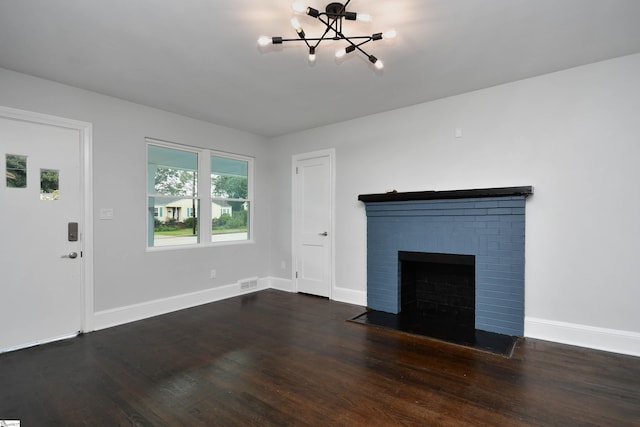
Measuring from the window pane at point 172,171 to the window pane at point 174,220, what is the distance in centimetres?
12

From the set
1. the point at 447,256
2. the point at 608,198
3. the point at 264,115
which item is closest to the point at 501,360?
the point at 447,256

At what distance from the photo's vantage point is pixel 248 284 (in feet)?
16.9

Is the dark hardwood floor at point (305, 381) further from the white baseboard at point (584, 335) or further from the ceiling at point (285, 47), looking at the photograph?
the ceiling at point (285, 47)

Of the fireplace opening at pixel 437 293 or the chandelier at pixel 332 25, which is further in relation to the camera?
the fireplace opening at pixel 437 293

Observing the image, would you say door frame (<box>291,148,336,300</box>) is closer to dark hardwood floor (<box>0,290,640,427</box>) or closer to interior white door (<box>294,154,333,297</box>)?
interior white door (<box>294,154,333,297</box>)

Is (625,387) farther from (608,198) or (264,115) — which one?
(264,115)

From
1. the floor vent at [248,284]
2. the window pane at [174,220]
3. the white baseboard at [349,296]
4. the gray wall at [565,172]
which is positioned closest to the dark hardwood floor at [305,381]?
the gray wall at [565,172]

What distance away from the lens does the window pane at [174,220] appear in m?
4.16

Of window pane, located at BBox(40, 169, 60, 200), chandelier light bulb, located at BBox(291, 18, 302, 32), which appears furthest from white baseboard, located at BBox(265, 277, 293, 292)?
chandelier light bulb, located at BBox(291, 18, 302, 32)

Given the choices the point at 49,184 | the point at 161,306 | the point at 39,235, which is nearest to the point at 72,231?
the point at 39,235

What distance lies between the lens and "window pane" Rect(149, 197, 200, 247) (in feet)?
13.7

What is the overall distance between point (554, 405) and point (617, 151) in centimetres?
230

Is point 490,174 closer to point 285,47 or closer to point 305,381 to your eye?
point 285,47

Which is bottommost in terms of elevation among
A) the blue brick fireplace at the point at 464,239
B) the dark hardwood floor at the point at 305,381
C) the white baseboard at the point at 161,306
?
the dark hardwood floor at the point at 305,381
